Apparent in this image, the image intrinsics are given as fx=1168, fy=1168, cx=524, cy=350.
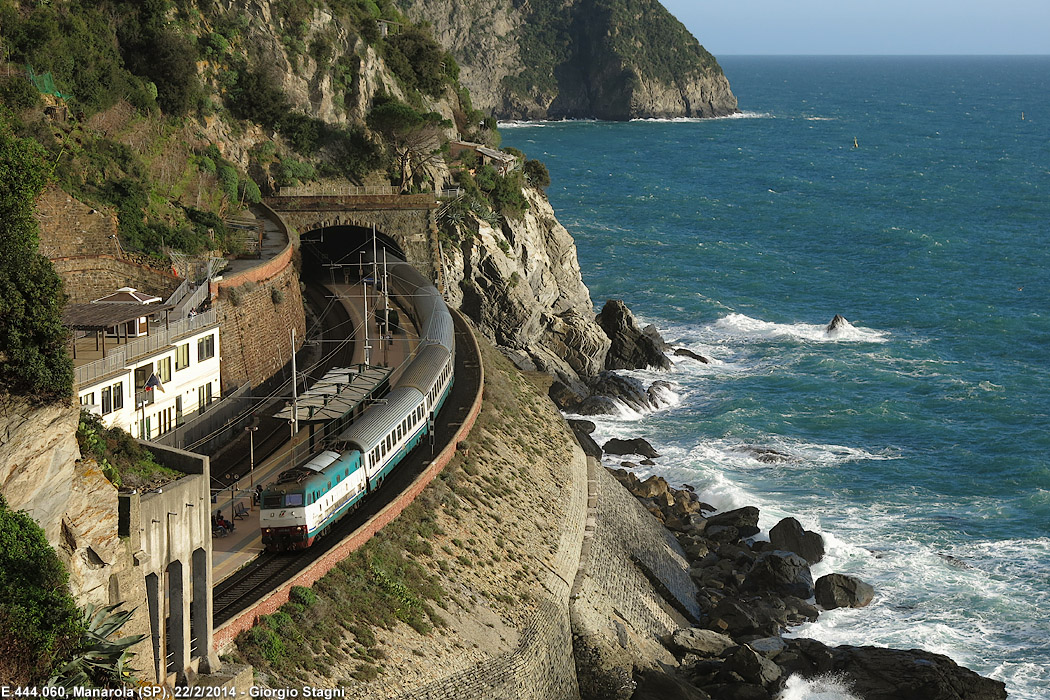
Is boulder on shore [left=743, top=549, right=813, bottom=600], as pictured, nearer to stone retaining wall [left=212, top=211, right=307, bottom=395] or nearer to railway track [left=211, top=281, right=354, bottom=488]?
railway track [left=211, top=281, right=354, bottom=488]

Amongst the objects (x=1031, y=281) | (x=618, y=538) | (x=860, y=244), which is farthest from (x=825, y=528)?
(x=860, y=244)

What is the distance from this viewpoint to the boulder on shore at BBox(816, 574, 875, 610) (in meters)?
51.3

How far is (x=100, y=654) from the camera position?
2397 cm

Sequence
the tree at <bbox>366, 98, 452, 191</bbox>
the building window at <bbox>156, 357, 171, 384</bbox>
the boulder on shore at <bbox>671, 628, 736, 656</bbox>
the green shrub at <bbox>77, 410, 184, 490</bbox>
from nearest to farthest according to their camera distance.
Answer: the green shrub at <bbox>77, 410, 184, 490</bbox>
the building window at <bbox>156, 357, 171, 384</bbox>
the boulder on shore at <bbox>671, 628, 736, 656</bbox>
the tree at <bbox>366, 98, 452, 191</bbox>

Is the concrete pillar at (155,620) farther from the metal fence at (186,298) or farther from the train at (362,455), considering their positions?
the metal fence at (186,298)

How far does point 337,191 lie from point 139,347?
119 ft

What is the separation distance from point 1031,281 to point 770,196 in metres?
47.7

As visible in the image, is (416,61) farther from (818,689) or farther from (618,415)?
(818,689)

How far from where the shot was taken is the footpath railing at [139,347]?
3816 cm

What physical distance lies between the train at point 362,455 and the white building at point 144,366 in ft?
21.1

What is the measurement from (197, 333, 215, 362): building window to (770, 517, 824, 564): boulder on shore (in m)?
27.9

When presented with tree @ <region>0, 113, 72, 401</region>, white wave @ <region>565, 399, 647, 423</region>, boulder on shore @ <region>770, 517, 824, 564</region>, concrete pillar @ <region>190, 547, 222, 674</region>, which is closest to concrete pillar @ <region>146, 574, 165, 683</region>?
concrete pillar @ <region>190, 547, 222, 674</region>

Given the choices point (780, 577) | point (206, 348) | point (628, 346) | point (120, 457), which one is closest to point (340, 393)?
point (206, 348)

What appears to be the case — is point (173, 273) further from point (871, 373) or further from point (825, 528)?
point (871, 373)
